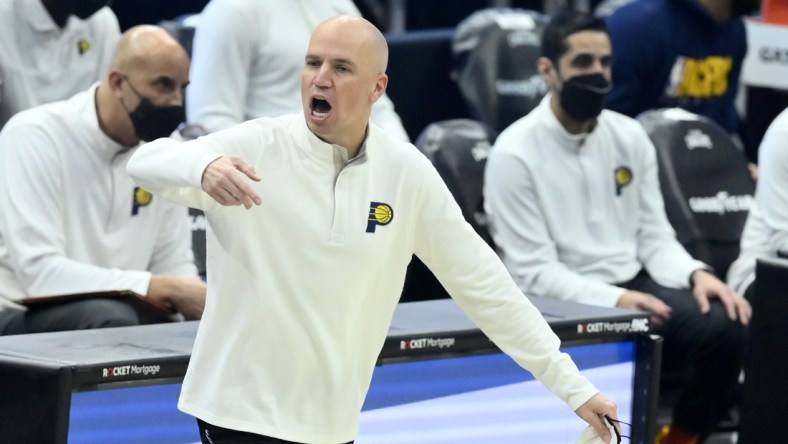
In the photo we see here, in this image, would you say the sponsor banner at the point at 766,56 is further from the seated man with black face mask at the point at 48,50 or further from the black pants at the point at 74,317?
the black pants at the point at 74,317

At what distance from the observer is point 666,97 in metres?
7.02

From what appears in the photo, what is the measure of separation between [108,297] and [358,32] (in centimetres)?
163

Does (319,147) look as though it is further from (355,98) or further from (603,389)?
Answer: (603,389)

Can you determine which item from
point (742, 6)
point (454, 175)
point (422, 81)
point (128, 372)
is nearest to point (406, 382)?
point (128, 372)

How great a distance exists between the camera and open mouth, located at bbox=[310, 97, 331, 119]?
3170 millimetres

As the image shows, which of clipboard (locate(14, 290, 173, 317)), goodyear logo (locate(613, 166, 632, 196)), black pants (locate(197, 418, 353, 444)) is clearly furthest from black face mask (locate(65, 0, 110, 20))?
black pants (locate(197, 418, 353, 444))

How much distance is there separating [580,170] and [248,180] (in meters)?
2.90

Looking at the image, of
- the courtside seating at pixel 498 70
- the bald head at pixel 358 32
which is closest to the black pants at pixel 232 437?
the bald head at pixel 358 32

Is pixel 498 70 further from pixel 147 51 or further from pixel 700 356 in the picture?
pixel 147 51

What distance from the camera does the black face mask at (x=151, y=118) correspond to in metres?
4.74

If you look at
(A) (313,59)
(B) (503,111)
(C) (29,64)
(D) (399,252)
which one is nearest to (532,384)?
(D) (399,252)

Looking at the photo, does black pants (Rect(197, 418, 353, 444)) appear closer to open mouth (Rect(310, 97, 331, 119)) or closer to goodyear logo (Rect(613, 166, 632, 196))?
open mouth (Rect(310, 97, 331, 119))

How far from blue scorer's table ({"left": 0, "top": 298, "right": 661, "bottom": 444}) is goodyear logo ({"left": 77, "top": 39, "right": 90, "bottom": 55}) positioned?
68.1 inches

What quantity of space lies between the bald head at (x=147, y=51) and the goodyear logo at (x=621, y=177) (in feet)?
6.03
